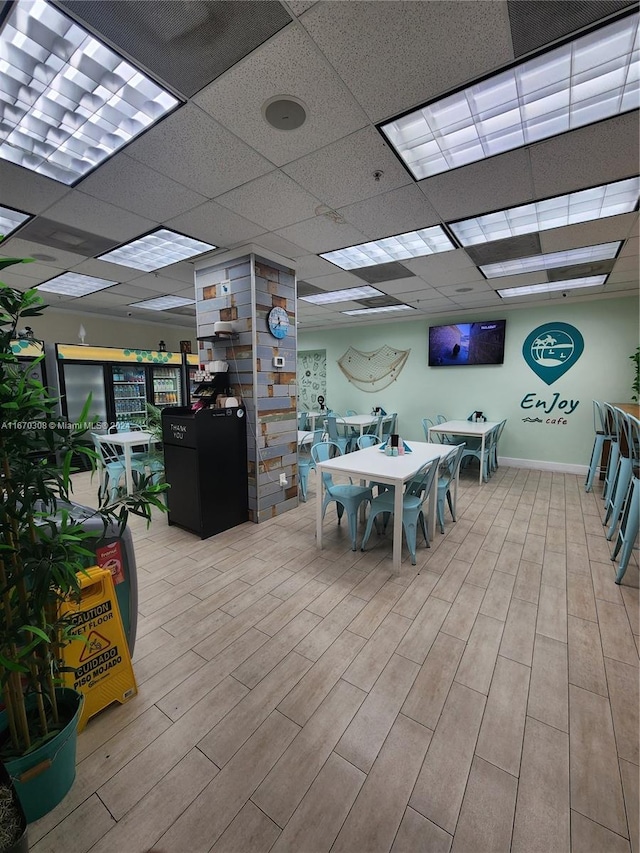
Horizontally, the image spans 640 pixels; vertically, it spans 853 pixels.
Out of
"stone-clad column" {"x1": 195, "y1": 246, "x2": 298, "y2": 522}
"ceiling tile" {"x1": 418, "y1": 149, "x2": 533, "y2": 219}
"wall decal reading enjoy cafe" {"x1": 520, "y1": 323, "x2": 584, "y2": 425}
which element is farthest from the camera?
"wall decal reading enjoy cafe" {"x1": 520, "y1": 323, "x2": 584, "y2": 425}

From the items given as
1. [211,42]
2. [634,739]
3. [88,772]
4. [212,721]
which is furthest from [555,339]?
[88,772]

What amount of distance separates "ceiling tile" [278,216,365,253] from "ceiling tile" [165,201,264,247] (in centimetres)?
30

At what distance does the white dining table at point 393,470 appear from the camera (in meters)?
2.73

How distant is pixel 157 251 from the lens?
11.8ft

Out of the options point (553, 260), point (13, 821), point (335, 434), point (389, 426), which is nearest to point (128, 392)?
point (335, 434)

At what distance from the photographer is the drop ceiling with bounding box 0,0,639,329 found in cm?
131

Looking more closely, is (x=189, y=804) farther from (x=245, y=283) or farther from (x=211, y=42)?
(x=245, y=283)

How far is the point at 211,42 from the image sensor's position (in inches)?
54.4

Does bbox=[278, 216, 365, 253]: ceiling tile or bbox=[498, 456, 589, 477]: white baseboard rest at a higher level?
bbox=[278, 216, 365, 253]: ceiling tile

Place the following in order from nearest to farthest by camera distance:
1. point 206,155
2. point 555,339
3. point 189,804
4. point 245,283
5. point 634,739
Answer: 1. point 189,804
2. point 634,739
3. point 206,155
4. point 245,283
5. point 555,339

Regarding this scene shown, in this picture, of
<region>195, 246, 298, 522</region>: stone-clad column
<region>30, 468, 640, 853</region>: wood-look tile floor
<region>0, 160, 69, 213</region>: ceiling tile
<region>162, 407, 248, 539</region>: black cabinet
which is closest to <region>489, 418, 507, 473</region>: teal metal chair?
<region>30, 468, 640, 853</region>: wood-look tile floor

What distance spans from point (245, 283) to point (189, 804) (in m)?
3.59

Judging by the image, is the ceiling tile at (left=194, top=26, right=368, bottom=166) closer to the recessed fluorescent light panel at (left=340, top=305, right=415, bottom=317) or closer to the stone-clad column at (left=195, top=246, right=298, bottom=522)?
the stone-clad column at (left=195, top=246, right=298, bottom=522)

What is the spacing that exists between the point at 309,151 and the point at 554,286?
4385 mm
